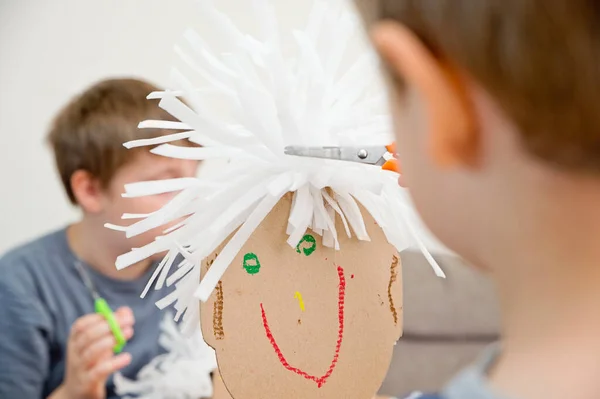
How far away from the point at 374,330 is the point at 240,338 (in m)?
0.10

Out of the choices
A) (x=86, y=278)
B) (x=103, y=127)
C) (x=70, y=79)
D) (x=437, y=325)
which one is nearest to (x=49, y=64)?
(x=70, y=79)

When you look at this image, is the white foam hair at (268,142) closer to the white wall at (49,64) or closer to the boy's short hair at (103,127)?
the boy's short hair at (103,127)

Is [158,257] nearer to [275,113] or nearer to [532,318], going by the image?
[275,113]

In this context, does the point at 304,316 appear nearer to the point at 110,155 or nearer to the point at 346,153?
the point at 346,153

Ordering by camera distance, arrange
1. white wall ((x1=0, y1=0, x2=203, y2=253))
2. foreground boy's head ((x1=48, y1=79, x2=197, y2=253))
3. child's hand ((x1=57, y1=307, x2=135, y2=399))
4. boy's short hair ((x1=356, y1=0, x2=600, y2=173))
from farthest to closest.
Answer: white wall ((x1=0, y1=0, x2=203, y2=253)) → foreground boy's head ((x1=48, y1=79, x2=197, y2=253)) → child's hand ((x1=57, y1=307, x2=135, y2=399)) → boy's short hair ((x1=356, y1=0, x2=600, y2=173))

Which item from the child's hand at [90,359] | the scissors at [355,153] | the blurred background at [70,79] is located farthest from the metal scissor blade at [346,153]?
the blurred background at [70,79]

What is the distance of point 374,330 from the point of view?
1.65 ft

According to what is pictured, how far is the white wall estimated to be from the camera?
133cm

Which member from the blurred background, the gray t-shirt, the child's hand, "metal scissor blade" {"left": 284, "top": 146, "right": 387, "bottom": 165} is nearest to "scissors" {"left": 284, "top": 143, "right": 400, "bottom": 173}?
"metal scissor blade" {"left": 284, "top": 146, "right": 387, "bottom": 165}

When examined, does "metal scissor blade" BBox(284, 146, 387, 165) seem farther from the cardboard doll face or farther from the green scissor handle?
the green scissor handle

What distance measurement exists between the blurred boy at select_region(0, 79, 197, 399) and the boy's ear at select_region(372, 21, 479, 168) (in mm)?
696

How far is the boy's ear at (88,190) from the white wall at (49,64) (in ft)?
1.20

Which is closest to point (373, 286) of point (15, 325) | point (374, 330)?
point (374, 330)

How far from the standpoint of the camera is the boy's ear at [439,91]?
28 centimetres
